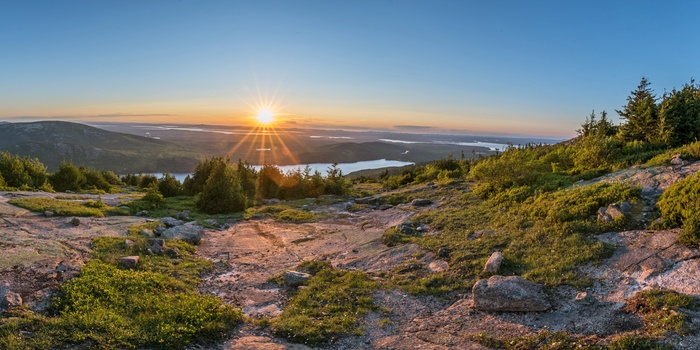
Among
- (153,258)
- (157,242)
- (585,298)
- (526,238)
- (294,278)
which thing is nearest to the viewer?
(585,298)

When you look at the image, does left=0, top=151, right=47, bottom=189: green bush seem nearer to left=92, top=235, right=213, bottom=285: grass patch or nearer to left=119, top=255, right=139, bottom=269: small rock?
left=92, top=235, right=213, bottom=285: grass patch

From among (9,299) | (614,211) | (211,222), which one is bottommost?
(211,222)

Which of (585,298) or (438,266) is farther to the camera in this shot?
(438,266)

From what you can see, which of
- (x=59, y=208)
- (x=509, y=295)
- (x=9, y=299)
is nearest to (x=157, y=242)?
(x=9, y=299)

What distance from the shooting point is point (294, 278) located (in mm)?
11406

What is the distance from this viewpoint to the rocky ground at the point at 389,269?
7.76 m

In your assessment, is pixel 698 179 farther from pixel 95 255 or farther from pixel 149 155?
pixel 149 155

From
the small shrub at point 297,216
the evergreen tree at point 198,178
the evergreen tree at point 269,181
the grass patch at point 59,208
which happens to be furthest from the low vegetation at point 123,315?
the evergreen tree at point 269,181

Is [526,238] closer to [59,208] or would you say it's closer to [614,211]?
[614,211]

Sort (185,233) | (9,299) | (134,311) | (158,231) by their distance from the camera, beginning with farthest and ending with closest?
(185,233) < (158,231) < (134,311) < (9,299)

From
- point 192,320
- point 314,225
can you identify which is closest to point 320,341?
point 192,320

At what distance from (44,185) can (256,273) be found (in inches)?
981

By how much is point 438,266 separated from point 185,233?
11.4 meters

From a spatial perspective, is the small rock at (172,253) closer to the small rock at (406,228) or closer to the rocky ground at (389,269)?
the rocky ground at (389,269)
